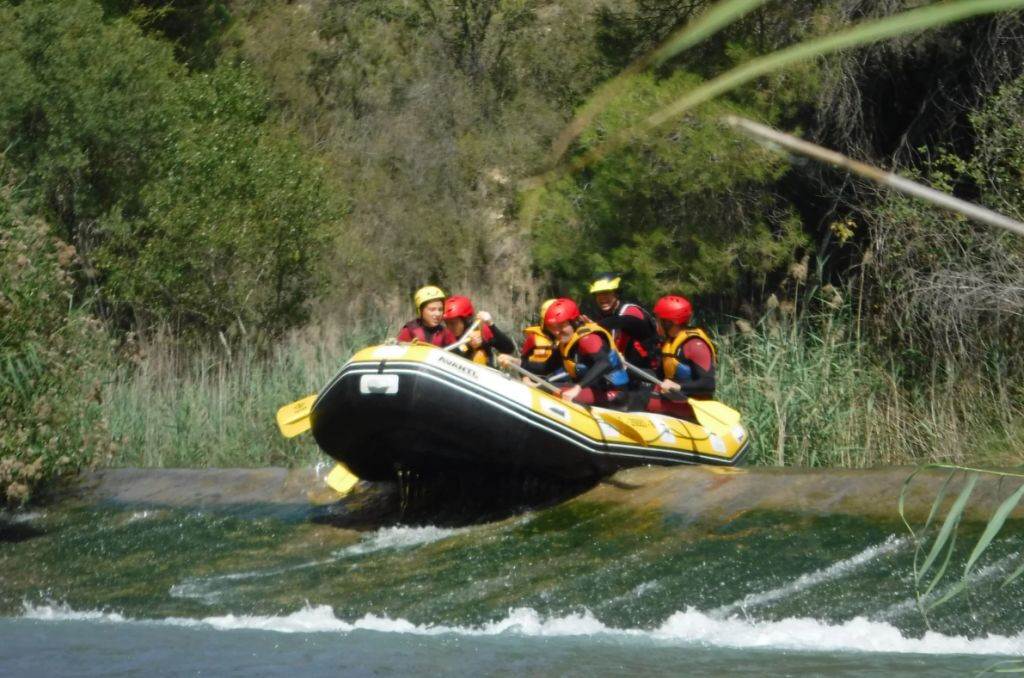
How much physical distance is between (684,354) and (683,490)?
1653 millimetres

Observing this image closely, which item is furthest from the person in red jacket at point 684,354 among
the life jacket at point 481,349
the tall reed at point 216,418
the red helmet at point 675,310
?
the tall reed at point 216,418

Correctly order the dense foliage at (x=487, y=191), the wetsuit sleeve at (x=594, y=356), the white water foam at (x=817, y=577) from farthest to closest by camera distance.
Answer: the dense foliage at (x=487, y=191) → the wetsuit sleeve at (x=594, y=356) → the white water foam at (x=817, y=577)

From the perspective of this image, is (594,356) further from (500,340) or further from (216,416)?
(216,416)

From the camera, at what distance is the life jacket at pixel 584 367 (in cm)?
943

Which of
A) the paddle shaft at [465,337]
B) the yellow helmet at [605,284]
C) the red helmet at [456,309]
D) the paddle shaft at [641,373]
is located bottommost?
the paddle shaft at [641,373]

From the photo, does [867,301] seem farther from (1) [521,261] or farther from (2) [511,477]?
(1) [521,261]

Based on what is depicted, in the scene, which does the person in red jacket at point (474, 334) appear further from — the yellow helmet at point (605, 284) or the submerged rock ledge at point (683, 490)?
the submerged rock ledge at point (683, 490)

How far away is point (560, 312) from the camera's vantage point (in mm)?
9586

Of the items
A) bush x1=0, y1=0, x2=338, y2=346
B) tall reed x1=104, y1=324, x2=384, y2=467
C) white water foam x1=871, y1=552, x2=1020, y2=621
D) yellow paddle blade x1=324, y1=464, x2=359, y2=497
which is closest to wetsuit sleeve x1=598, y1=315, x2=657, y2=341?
yellow paddle blade x1=324, y1=464, x2=359, y2=497

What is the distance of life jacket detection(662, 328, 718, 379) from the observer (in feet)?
32.7

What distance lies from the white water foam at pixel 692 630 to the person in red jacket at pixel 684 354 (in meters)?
3.25

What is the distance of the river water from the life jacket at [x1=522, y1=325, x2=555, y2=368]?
5.02 feet

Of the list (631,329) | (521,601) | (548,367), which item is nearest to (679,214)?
(631,329)

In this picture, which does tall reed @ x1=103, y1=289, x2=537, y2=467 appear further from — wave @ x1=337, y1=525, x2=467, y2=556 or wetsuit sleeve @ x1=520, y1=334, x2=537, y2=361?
wave @ x1=337, y1=525, x2=467, y2=556
